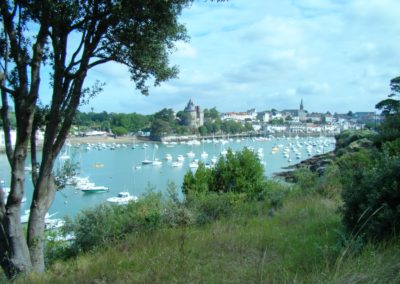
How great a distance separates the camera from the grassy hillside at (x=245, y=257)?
3.82 meters

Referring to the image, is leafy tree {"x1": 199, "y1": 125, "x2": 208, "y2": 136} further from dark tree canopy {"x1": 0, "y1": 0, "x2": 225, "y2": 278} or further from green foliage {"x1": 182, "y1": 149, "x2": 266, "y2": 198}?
dark tree canopy {"x1": 0, "y1": 0, "x2": 225, "y2": 278}

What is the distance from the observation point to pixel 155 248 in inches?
235

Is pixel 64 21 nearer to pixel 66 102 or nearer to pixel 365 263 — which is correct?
pixel 66 102

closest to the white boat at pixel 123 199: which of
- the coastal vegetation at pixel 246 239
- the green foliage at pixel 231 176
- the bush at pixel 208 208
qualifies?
the coastal vegetation at pixel 246 239

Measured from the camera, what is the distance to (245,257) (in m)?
5.19

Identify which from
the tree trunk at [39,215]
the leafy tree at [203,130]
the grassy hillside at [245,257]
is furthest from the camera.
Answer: the leafy tree at [203,130]

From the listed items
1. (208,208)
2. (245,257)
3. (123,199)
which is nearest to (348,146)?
(123,199)

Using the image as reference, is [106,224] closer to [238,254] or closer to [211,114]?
[238,254]

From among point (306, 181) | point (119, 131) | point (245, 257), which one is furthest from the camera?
point (119, 131)

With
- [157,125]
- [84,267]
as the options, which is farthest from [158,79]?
→ [157,125]

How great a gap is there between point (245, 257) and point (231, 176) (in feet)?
34.7

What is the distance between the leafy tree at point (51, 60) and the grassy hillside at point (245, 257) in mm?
1035

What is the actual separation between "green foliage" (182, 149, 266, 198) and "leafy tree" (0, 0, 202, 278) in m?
8.54

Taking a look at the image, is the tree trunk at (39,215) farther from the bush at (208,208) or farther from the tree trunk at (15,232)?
the bush at (208,208)
